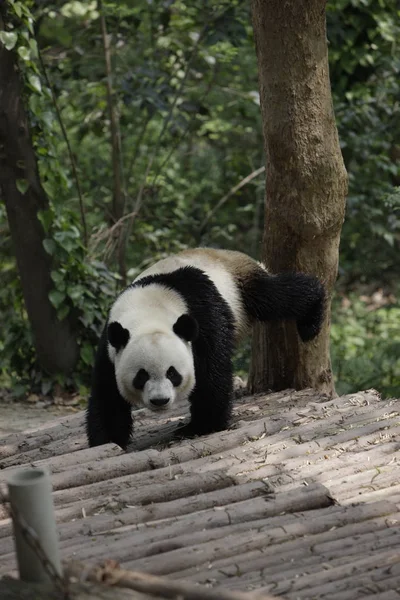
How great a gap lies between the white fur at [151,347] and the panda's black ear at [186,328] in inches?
1.3

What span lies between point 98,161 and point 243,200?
5.73ft

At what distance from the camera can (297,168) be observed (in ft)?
17.4

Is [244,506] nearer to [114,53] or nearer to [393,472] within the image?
[393,472]

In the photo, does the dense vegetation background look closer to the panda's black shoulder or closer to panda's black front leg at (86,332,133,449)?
the panda's black shoulder

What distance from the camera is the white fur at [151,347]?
426 centimetres

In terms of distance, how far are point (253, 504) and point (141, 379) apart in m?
1.12

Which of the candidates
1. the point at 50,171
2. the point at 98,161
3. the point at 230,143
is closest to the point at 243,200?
the point at 230,143

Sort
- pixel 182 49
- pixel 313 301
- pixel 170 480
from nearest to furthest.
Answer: pixel 170 480 < pixel 313 301 < pixel 182 49

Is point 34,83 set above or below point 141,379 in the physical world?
above

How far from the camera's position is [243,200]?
10.3 m

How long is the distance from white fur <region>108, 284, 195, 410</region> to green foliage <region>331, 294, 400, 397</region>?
3.83m

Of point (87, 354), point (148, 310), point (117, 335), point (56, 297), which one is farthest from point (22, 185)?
point (117, 335)

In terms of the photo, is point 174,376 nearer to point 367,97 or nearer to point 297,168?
point 297,168

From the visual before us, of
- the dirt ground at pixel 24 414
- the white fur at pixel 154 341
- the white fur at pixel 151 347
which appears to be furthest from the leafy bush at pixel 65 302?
the white fur at pixel 151 347
